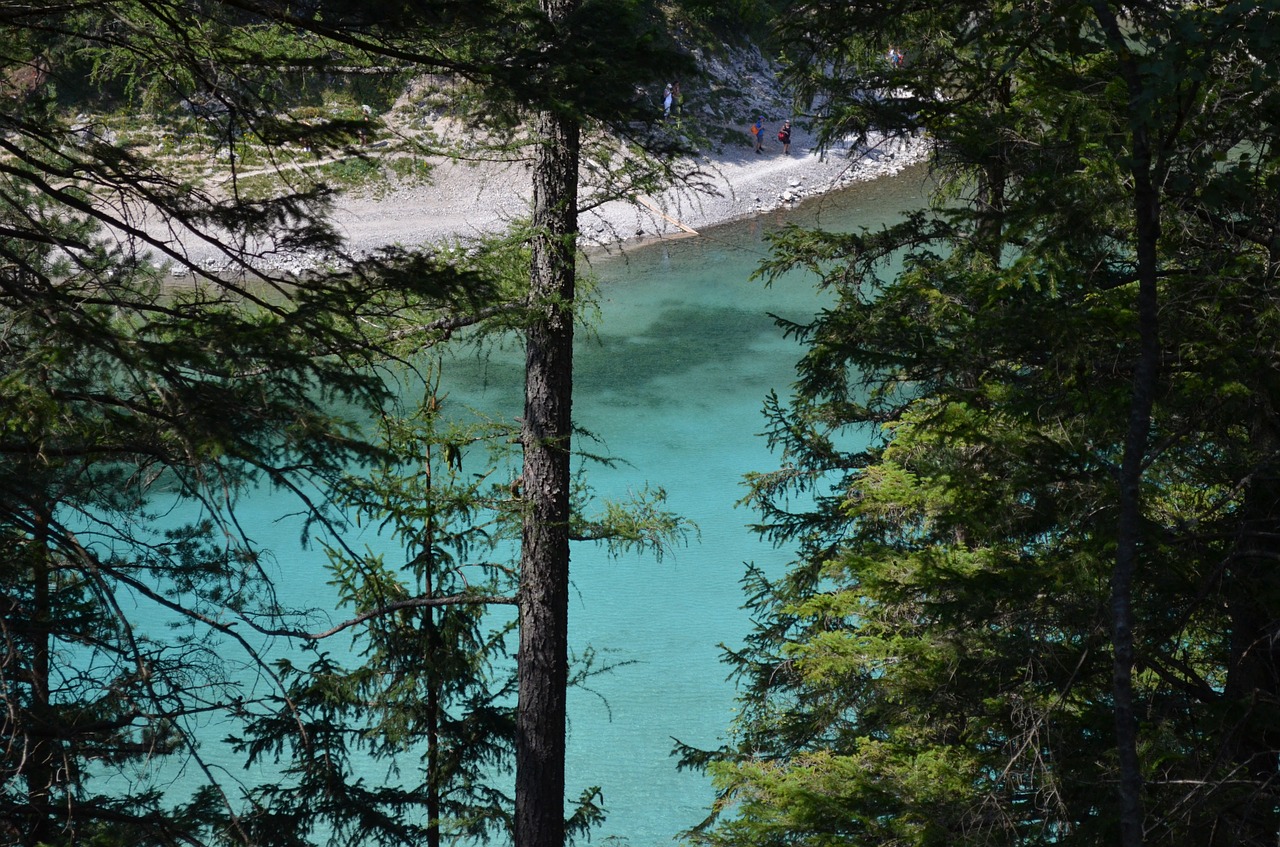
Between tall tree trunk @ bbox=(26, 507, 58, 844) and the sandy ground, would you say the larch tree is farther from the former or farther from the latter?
the sandy ground

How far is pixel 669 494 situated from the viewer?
605 inches

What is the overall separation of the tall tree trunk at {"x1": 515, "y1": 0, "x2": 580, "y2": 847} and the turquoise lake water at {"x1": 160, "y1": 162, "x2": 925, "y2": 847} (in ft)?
1.70

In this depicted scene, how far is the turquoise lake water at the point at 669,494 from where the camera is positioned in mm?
11422

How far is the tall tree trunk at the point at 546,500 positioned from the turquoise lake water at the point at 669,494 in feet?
1.70

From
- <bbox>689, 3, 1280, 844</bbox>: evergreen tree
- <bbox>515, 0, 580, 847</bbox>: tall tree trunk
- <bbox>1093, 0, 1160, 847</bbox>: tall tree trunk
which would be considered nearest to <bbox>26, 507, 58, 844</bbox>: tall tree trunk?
<bbox>515, 0, 580, 847</bbox>: tall tree trunk

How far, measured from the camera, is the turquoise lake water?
37.5 ft

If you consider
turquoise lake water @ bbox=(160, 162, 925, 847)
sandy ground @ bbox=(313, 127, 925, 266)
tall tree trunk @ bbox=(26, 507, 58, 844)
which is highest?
sandy ground @ bbox=(313, 127, 925, 266)

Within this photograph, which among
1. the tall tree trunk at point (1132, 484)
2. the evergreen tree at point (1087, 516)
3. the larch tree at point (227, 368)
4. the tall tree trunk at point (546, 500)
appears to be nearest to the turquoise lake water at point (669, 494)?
the tall tree trunk at point (546, 500)

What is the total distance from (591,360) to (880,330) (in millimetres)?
12284

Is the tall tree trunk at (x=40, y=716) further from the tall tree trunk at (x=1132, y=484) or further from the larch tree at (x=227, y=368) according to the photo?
the tall tree trunk at (x=1132, y=484)

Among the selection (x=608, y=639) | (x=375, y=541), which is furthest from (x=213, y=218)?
(x=375, y=541)

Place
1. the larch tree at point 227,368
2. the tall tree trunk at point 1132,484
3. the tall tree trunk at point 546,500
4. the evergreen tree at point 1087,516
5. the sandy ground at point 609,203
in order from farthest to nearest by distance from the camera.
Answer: the sandy ground at point 609,203
the tall tree trunk at point 546,500
the evergreen tree at point 1087,516
the tall tree trunk at point 1132,484
the larch tree at point 227,368

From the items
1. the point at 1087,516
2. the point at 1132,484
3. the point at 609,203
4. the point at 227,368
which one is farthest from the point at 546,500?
the point at 609,203

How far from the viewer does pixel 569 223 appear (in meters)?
6.54
